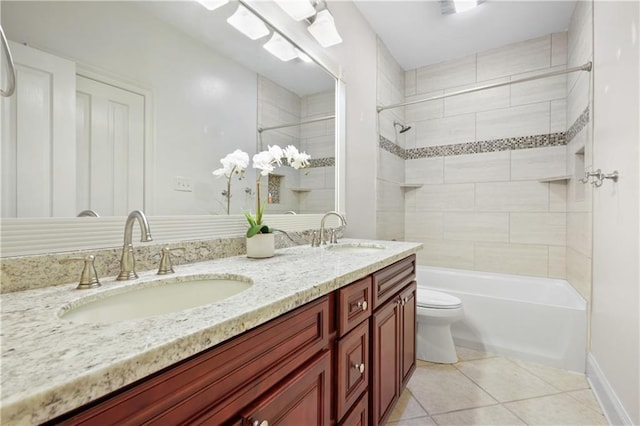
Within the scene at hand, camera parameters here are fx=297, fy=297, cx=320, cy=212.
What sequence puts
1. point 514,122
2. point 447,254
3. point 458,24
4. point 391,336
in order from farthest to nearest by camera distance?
point 447,254
point 514,122
point 458,24
point 391,336

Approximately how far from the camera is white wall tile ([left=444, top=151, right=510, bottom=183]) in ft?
9.30

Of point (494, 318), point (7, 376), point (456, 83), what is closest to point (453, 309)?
point (494, 318)

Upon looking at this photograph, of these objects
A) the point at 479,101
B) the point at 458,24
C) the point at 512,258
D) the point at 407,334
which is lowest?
the point at 407,334

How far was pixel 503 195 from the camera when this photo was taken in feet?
9.30

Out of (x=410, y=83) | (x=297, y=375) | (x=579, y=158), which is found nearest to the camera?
(x=297, y=375)

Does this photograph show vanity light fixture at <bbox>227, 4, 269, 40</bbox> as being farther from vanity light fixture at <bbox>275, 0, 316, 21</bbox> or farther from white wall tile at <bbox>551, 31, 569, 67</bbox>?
white wall tile at <bbox>551, 31, 569, 67</bbox>

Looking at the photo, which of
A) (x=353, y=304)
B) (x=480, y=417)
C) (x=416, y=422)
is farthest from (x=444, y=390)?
(x=353, y=304)

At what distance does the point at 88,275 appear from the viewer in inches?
30.2

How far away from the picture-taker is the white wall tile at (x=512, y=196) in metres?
2.68

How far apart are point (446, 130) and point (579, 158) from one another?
3.81ft

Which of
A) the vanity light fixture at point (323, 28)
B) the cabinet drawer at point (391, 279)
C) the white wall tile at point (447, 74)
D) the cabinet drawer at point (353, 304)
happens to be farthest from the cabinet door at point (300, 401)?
the white wall tile at point (447, 74)

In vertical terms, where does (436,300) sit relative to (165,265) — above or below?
below

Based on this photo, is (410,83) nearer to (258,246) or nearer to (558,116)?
(558,116)

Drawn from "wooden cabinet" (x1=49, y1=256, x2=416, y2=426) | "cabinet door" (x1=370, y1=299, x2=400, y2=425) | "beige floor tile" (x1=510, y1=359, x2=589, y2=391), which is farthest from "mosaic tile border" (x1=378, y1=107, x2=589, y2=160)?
"wooden cabinet" (x1=49, y1=256, x2=416, y2=426)
